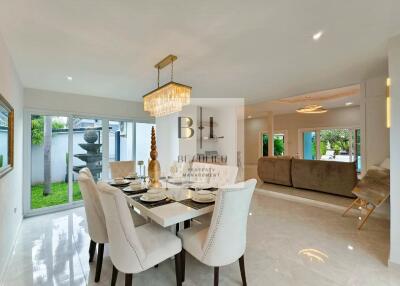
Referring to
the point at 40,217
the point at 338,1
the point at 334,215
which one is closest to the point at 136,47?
the point at 338,1

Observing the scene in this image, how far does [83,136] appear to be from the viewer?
14.5ft

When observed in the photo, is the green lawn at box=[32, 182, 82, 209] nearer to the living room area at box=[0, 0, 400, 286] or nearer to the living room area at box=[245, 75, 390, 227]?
the living room area at box=[0, 0, 400, 286]

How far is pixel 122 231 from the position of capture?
1.49m

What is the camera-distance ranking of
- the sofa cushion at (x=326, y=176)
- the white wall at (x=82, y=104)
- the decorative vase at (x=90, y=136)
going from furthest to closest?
the decorative vase at (x=90, y=136) → the sofa cushion at (x=326, y=176) → the white wall at (x=82, y=104)

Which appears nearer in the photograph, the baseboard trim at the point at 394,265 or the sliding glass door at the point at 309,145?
the baseboard trim at the point at 394,265

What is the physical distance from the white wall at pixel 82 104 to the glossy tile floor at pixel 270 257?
Result: 2.21 m

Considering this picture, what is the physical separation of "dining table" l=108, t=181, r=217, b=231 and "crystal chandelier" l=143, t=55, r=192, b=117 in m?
1.18

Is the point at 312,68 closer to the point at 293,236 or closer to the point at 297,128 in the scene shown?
the point at 293,236

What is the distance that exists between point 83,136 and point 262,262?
→ 430 centimetres

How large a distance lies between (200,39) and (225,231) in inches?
74.1

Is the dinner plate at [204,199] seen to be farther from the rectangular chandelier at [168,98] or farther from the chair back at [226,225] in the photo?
the rectangular chandelier at [168,98]

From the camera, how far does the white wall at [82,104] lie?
3.79 metres

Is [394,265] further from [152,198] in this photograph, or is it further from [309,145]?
[309,145]

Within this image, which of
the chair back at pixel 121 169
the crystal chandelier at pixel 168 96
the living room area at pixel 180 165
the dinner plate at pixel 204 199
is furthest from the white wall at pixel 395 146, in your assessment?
the chair back at pixel 121 169
